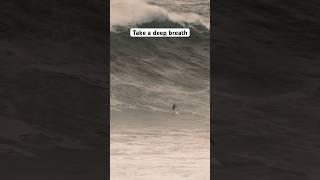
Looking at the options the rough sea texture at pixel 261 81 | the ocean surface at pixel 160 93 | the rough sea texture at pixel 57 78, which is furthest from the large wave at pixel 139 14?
the rough sea texture at pixel 261 81

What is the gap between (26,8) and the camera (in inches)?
200

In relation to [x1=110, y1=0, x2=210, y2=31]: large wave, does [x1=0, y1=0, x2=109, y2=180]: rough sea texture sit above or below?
→ below

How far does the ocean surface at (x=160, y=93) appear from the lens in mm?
5113

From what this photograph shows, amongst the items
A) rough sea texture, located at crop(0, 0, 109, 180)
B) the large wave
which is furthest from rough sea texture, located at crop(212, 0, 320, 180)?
rough sea texture, located at crop(0, 0, 109, 180)

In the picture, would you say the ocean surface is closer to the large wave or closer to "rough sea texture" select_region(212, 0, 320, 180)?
the large wave

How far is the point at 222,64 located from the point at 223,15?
446 mm

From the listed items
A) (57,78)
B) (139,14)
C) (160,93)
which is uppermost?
(139,14)

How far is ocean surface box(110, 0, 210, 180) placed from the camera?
201 inches

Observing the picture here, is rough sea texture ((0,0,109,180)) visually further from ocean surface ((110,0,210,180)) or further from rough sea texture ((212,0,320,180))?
rough sea texture ((212,0,320,180))

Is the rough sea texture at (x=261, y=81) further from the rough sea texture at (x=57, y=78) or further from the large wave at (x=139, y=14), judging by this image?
the rough sea texture at (x=57, y=78)

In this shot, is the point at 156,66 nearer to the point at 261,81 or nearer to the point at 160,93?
the point at 160,93

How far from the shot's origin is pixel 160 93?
512cm

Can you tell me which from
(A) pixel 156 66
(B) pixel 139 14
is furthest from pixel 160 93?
(B) pixel 139 14

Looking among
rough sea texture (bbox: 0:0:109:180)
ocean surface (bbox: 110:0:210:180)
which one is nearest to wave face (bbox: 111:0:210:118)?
ocean surface (bbox: 110:0:210:180)
